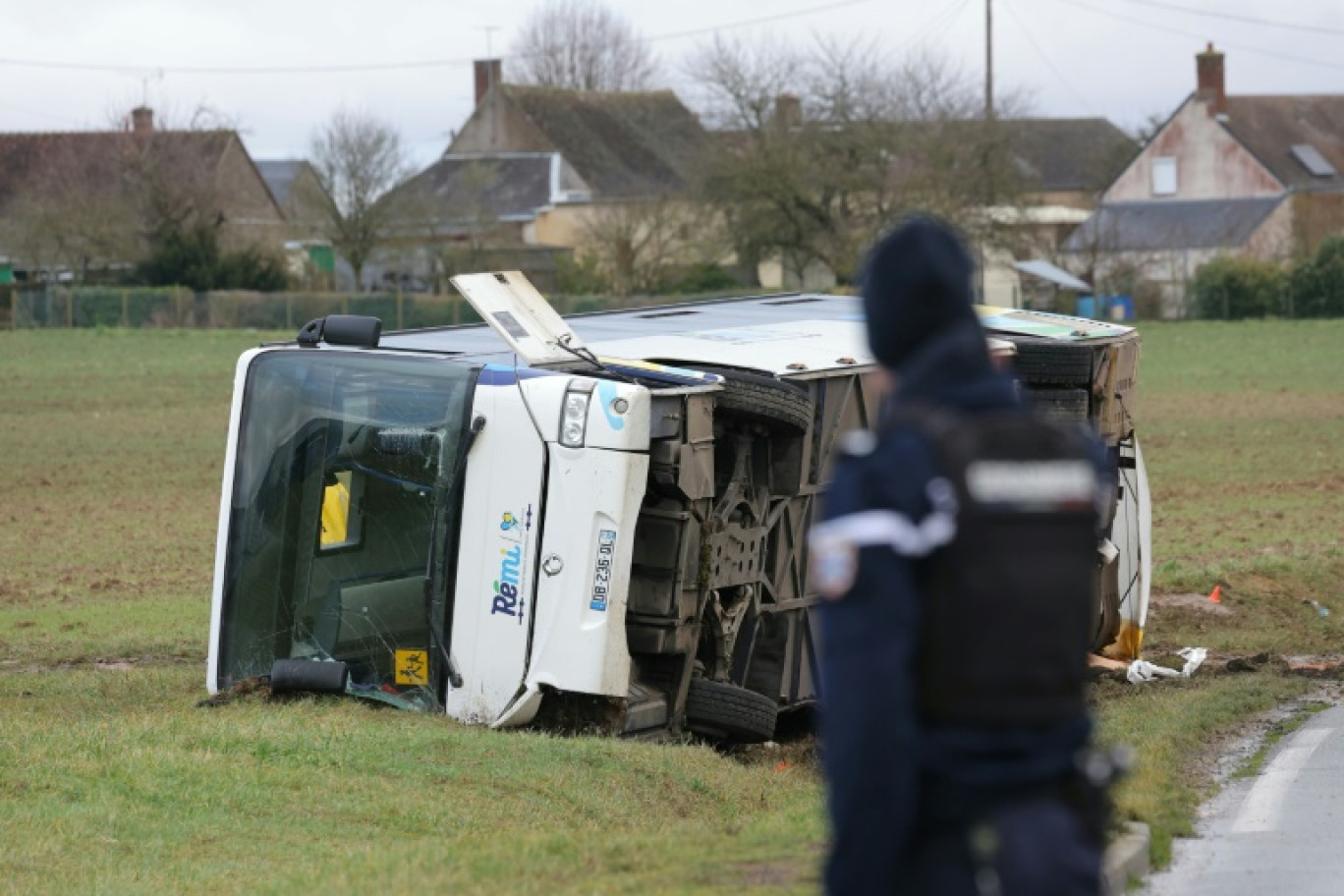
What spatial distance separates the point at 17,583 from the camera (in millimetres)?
16375

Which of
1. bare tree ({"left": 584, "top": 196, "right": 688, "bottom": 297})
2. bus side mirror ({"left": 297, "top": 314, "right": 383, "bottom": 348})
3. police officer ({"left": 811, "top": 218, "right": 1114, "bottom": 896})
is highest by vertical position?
bare tree ({"left": 584, "top": 196, "right": 688, "bottom": 297})

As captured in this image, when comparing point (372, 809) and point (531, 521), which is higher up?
point (531, 521)

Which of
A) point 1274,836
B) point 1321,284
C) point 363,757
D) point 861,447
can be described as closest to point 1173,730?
point 1274,836

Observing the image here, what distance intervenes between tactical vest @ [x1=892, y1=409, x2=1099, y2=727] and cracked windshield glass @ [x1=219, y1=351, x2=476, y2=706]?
20.8ft

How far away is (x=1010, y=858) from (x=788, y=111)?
6048cm

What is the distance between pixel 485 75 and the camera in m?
88.9

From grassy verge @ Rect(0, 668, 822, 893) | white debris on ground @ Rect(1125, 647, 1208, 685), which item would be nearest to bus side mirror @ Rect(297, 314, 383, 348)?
grassy verge @ Rect(0, 668, 822, 893)

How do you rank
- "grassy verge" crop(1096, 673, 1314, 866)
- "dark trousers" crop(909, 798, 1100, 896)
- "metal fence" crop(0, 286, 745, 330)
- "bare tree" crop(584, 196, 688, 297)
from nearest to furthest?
"dark trousers" crop(909, 798, 1100, 896) < "grassy verge" crop(1096, 673, 1314, 866) < "metal fence" crop(0, 286, 745, 330) < "bare tree" crop(584, 196, 688, 297)

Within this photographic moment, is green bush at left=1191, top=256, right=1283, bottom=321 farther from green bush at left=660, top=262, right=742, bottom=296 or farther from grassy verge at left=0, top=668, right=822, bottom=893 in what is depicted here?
grassy verge at left=0, top=668, right=822, bottom=893

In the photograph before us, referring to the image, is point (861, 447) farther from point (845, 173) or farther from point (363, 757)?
point (845, 173)

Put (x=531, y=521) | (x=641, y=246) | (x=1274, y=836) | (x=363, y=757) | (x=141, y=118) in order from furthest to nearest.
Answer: (x=141, y=118) → (x=641, y=246) → (x=531, y=521) → (x=363, y=757) → (x=1274, y=836)

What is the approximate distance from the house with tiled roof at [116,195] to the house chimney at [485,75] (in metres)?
11.2

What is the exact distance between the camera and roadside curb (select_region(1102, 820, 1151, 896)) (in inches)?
256

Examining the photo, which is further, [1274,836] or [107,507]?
[107,507]
